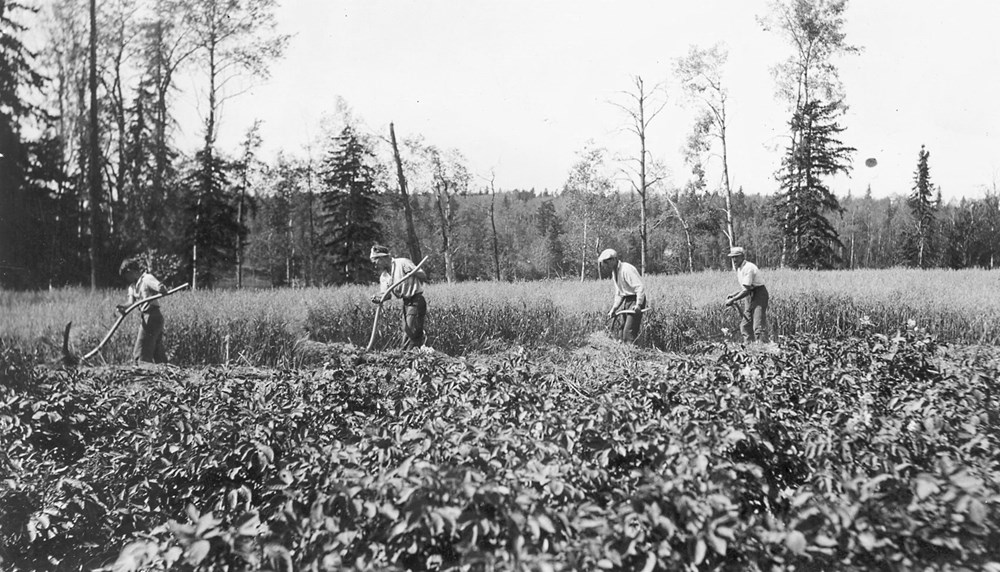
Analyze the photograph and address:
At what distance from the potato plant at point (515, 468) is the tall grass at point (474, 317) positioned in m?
3.99

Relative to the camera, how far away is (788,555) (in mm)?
1820

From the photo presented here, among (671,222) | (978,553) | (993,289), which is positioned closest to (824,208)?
(993,289)

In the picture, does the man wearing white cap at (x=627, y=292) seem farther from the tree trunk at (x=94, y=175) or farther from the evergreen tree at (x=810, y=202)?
the evergreen tree at (x=810, y=202)

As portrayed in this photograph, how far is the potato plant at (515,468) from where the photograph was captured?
168 cm

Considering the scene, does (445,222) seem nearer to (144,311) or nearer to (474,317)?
(474,317)

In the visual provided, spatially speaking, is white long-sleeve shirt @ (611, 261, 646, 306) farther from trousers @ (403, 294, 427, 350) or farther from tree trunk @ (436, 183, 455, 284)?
tree trunk @ (436, 183, 455, 284)

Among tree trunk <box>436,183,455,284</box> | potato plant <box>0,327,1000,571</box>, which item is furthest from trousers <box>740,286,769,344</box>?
tree trunk <box>436,183,455,284</box>

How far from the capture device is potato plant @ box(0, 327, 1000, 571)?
168 centimetres

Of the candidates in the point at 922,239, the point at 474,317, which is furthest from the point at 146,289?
the point at 922,239

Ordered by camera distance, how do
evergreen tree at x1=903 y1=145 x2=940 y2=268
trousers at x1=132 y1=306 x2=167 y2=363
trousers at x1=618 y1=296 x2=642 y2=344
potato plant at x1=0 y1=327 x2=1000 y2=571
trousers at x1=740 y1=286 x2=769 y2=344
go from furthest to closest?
evergreen tree at x1=903 y1=145 x2=940 y2=268
trousers at x1=740 y1=286 x2=769 y2=344
trousers at x1=618 y1=296 x2=642 y2=344
trousers at x1=132 y1=306 x2=167 y2=363
potato plant at x1=0 y1=327 x2=1000 y2=571

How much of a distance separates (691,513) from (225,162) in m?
13.9

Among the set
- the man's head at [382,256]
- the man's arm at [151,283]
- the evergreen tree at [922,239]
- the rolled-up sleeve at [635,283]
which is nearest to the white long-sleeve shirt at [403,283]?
the man's head at [382,256]

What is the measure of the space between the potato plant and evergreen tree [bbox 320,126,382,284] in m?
13.7

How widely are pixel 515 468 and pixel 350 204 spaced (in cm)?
2094
